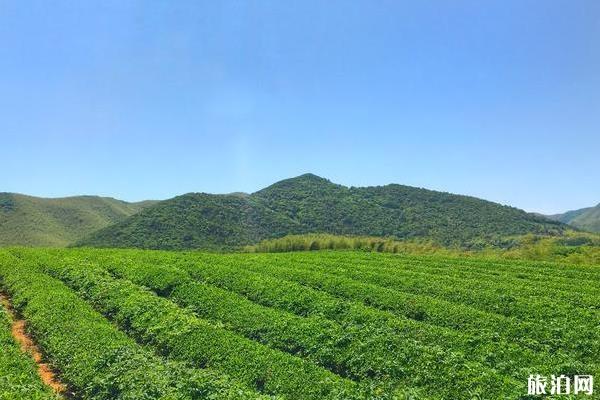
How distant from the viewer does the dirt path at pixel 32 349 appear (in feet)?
53.7

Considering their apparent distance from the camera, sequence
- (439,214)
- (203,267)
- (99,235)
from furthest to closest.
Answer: (439,214) < (99,235) < (203,267)

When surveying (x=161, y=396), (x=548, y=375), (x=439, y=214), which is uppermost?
(x=439, y=214)

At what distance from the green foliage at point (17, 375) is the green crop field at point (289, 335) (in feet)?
0.21

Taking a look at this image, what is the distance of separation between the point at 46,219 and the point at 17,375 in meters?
160

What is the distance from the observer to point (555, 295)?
26719 millimetres

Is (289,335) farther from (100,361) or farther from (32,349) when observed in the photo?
(32,349)

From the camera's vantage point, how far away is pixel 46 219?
153000mm

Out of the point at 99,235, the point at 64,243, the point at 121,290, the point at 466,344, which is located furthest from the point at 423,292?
the point at 64,243

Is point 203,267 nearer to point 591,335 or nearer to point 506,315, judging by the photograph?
point 506,315

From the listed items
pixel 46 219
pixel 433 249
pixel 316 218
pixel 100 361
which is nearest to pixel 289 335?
pixel 100 361

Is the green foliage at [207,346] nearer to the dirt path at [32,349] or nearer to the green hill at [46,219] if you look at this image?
the dirt path at [32,349]

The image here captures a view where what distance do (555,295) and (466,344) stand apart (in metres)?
12.5

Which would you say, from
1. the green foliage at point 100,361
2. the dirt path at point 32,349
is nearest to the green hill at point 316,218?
the dirt path at point 32,349

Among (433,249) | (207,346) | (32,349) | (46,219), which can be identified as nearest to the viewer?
(207,346)
